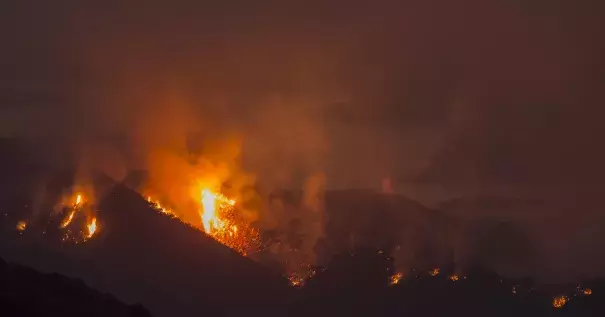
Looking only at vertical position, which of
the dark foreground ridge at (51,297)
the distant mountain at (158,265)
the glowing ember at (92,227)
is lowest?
the dark foreground ridge at (51,297)

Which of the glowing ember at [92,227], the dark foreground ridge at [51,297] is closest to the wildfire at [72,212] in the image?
the glowing ember at [92,227]

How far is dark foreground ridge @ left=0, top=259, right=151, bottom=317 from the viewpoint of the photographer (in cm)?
6350

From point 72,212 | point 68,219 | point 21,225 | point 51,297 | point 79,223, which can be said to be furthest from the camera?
point 72,212

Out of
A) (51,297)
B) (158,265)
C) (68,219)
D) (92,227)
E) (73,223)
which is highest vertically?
(68,219)

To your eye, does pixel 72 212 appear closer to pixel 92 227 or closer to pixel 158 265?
pixel 92 227

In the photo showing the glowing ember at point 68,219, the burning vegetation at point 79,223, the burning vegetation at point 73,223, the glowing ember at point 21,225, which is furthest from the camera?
the glowing ember at point 21,225

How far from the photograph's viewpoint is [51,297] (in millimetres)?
69438

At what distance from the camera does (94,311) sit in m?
71.5

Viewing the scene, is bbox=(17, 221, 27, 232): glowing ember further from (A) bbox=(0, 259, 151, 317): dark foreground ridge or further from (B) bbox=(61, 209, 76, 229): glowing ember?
(A) bbox=(0, 259, 151, 317): dark foreground ridge

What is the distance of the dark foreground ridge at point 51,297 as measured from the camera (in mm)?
63500

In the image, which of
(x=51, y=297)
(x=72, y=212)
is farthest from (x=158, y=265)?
(x=51, y=297)

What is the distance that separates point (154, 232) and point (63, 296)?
99227 mm

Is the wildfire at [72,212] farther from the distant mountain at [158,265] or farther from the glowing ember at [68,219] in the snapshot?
the distant mountain at [158,265]

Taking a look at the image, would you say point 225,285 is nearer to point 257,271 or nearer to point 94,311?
point 257,271
